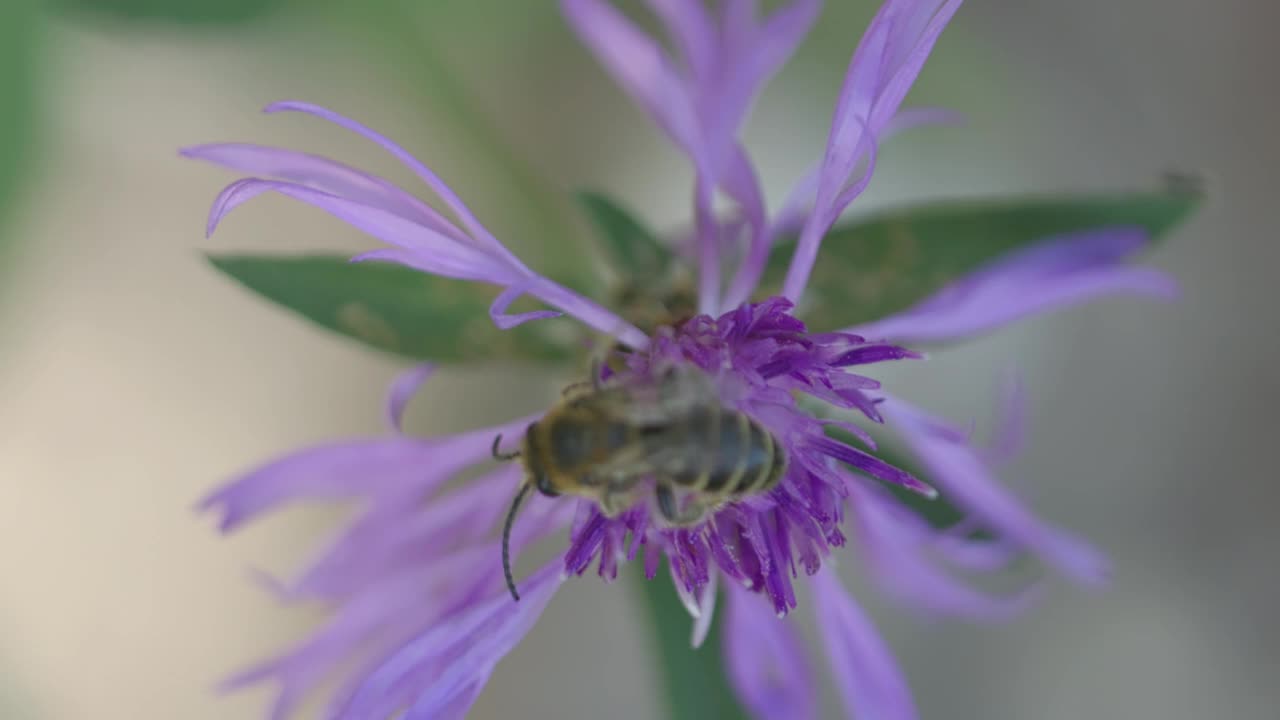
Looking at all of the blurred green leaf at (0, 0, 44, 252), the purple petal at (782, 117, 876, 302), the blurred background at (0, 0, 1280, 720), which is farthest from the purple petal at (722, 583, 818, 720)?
the blurred green leaf at (0, 0, 44, 252)

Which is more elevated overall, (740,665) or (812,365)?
(812,365)

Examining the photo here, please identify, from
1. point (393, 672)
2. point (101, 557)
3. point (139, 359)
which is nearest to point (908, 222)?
point (393, 672)

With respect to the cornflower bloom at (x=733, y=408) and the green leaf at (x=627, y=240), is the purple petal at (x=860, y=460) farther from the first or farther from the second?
the green leaf at (x=627, y=240)

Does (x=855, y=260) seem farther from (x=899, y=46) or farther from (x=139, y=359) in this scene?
(x=139, y=359)

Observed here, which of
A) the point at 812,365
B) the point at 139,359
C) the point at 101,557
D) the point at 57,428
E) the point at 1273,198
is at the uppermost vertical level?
the point at 1273,198

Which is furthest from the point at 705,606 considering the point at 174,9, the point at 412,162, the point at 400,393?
the point at 174,9

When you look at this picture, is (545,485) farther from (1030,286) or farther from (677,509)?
(1030,286)
